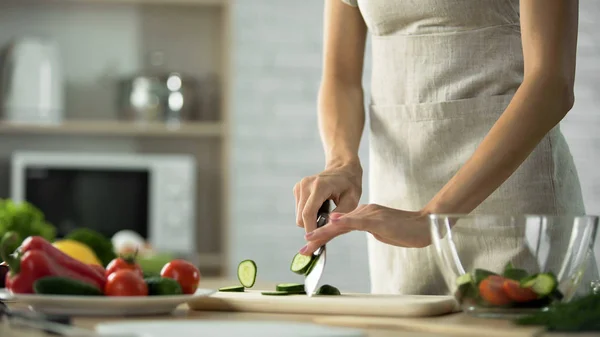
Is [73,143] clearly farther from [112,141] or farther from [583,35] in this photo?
[583,35]

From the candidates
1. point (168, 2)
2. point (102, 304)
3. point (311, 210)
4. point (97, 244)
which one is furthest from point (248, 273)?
point (168, 2)

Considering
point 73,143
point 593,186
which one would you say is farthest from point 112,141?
point 593,186

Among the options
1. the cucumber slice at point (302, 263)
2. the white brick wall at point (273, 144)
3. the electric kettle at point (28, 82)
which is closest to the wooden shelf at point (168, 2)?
the white brick wall at point (273, 144)

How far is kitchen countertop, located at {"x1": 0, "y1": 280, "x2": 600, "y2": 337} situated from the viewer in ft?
3.11

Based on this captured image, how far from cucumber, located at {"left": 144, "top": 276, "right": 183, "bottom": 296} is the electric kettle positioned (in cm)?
283

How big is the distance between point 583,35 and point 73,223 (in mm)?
2268

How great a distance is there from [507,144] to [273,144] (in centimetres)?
280

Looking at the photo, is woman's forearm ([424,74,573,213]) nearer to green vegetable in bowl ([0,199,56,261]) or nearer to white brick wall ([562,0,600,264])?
green vegetable in bowl ([0,199,56,261])

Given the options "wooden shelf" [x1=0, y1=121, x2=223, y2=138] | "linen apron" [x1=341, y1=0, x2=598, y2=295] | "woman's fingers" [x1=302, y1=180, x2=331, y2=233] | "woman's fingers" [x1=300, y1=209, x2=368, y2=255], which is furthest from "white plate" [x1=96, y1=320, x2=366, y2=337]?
"wooden shelf" [x1=0, y1=121, x2=223, y2=138]

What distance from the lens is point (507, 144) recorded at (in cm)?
124

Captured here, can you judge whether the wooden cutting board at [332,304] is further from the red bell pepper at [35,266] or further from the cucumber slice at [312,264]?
the red bell pepper at [35,266]

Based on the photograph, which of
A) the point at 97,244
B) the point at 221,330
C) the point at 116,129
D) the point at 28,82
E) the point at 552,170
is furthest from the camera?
the point at 116,129

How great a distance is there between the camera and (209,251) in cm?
424

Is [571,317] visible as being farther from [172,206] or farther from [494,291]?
[172,206]
